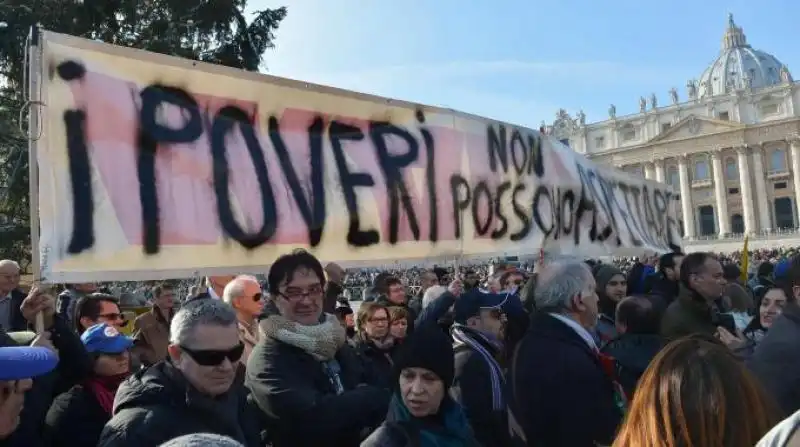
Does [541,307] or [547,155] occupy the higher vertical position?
[547,155]

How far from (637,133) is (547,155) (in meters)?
73.9

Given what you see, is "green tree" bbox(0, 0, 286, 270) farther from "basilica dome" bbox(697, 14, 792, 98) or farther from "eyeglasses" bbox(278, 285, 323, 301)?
"basilica dome" bbox(697, 14, 792, 98)

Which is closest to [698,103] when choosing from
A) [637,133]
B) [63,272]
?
[637,133]

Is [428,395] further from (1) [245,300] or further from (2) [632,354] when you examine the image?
(1) [245,300]

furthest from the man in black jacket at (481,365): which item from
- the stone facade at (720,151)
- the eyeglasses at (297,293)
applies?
the stone facade at (720,151)

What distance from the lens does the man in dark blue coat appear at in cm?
228

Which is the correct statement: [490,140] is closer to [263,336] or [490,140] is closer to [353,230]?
[353,230]

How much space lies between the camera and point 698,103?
71.6 meters

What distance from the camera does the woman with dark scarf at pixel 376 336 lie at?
12.1 ft

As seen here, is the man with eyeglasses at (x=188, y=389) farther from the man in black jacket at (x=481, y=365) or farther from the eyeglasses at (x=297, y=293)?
the man in black jacket at (x=481, y=365)

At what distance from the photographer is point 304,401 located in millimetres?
2186

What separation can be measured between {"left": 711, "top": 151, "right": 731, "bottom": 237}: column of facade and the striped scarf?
6763cm

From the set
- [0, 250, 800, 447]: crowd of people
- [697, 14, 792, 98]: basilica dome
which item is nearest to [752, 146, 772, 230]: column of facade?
[697, 14, 792, 98]: basilica dome

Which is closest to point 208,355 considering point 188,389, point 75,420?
point 188,389
